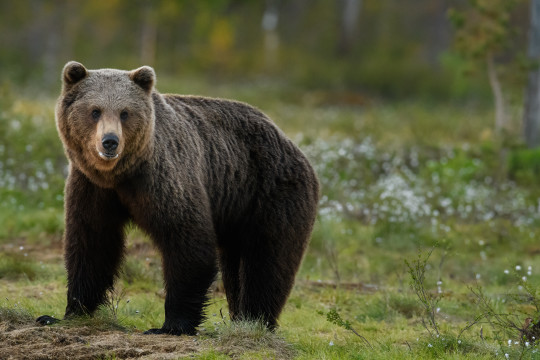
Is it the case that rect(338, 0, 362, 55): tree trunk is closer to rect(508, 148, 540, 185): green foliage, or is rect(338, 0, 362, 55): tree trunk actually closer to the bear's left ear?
rect(508, 148, 540, 185): green foliage

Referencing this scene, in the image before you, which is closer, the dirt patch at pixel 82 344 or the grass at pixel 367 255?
the dirt patch at pixel 82 344

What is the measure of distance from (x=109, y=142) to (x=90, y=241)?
0.98 meters

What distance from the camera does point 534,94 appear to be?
1480cm

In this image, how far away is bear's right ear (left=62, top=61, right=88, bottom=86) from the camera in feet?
17.2

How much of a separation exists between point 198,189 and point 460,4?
112ft

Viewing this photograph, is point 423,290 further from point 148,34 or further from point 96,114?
point 148,34

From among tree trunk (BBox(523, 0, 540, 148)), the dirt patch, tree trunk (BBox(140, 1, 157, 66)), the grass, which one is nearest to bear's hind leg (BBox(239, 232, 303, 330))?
the grass

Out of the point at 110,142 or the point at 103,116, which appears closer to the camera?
the point at 110,142

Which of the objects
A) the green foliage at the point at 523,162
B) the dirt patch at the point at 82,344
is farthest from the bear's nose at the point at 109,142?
the green foliage at the point at 523,162

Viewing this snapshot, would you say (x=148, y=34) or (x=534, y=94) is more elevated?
(x=148, y=34)

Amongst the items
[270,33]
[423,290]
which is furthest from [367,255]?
[270,33]

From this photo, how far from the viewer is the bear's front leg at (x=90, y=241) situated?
5457mm

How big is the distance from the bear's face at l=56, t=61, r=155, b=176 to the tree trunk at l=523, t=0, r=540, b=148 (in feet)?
36.0

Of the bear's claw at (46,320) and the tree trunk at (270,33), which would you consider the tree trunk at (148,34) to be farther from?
the bear's claw at (46,320)
